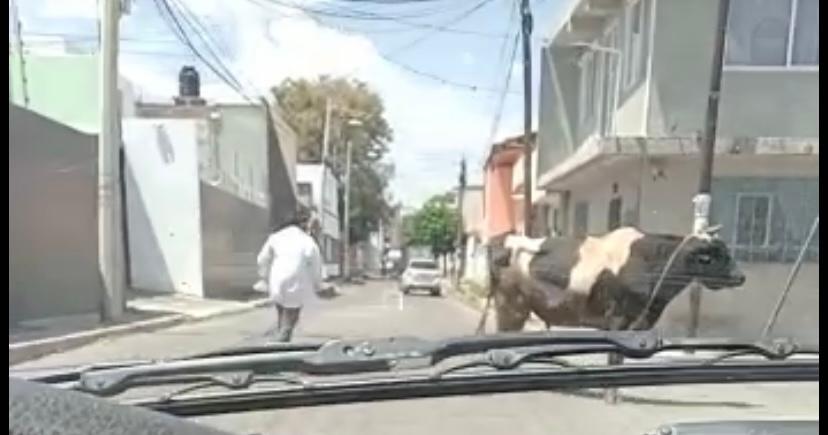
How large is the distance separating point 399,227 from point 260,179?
387 inches

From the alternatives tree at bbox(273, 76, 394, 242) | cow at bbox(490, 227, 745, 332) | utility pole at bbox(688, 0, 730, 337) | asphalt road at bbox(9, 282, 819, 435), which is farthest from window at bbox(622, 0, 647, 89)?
asphalt road at bbox(9, 282, 819, 435)

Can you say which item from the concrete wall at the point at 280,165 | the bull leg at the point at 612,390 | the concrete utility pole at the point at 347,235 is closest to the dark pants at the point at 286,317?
the concrete utility pole at the point at 347,235

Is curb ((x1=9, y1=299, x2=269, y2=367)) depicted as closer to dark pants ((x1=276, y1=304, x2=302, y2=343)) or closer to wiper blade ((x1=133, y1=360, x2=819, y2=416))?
dark pants ((x1=276, y1=304, x2=302, y2=343))

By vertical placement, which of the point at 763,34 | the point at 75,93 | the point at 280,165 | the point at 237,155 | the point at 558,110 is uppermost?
the point at 763,34

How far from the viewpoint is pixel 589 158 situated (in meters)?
14.9

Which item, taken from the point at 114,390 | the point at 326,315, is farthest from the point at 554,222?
the point at 114,390

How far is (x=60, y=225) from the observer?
584 inches

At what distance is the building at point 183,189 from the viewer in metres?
20.0

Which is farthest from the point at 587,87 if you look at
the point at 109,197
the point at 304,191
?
the point at 109,197

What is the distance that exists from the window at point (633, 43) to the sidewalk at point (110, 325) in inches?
256

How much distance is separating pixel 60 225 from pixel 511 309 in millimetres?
7549

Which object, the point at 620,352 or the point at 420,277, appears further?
the point at 420,277

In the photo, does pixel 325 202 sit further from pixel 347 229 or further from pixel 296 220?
pixel 296 220

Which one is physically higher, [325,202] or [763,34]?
[763,34]
